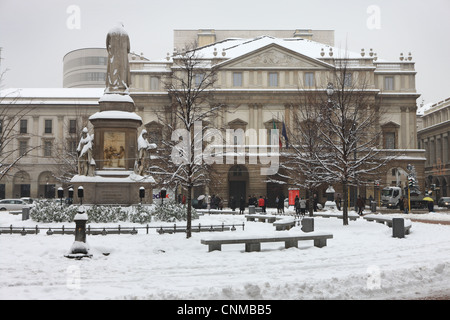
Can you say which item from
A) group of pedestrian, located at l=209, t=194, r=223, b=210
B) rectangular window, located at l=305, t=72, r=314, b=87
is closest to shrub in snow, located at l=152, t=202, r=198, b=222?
group of pedestrian, located at l=209, t=194, r=223, b=210

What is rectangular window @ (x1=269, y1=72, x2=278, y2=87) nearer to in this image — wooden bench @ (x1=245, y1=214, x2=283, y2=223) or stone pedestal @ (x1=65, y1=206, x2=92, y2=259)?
wooden bench @ (x1=245, y1=214, x2=283, y2=223)

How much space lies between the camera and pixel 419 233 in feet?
70.6

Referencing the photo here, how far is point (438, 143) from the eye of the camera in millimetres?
87312

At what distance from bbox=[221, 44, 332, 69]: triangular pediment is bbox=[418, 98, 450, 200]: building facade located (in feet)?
101

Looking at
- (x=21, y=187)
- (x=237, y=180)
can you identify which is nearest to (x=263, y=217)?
(x=237, y=180)

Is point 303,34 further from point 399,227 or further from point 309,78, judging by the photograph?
point 399,227

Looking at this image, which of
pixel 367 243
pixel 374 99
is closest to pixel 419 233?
pixel 367 243

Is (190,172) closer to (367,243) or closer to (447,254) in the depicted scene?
(367,243)

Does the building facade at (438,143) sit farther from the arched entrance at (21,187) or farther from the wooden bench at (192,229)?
the wooden bench at (192,229)

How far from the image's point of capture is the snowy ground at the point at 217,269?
923cm

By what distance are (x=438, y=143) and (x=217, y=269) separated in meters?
83.7

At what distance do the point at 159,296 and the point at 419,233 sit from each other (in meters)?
15.8

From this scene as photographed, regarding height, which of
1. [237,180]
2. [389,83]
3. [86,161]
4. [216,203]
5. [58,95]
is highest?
[58,95]

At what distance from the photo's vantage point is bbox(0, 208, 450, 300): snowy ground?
9.23 m
